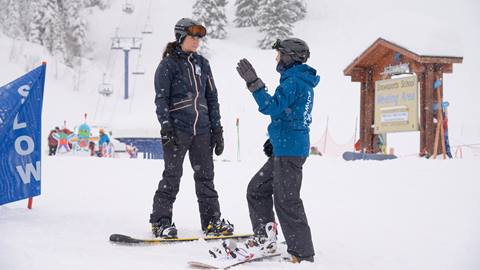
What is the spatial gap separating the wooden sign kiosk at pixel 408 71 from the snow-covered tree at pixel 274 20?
28387mm

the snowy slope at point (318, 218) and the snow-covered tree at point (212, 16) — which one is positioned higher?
the snow-covered tree at point (212, 16)

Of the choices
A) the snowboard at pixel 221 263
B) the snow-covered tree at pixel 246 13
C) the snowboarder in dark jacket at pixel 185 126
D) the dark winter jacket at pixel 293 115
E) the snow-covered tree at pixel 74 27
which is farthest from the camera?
the snow-covered tree at pixel 246 13

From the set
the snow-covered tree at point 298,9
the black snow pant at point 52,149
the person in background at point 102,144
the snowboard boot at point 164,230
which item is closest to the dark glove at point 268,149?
the snowboard boot at point 164,230

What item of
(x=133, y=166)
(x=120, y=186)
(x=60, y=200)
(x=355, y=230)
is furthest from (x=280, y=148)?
(x=133, y=166)

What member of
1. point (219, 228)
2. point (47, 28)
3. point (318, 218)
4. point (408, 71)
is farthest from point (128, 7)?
point (219, 228)

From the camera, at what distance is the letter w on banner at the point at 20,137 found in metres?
5.04

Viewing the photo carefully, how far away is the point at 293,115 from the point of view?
12.8 ft

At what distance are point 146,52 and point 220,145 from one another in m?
38.0

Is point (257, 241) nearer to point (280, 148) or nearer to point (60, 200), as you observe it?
point (280, 148)

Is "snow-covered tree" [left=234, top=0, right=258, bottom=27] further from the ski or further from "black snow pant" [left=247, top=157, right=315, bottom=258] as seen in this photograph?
"black snow pant" [left=247, top=157, right=315, bottom=258]

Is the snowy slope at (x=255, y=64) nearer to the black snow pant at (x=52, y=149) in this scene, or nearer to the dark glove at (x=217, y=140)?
the black snow pant at (x=52, y=149)

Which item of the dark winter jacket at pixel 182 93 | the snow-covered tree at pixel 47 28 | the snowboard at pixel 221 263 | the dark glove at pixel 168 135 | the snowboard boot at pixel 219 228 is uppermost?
the snow-covered tree at pixel 47 28

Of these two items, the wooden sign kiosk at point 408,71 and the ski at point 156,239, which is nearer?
the ski at point 156,239

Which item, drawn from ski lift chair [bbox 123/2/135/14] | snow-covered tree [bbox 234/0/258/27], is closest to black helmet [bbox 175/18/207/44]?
ski lift chair [bbox 123/2/135/14]
